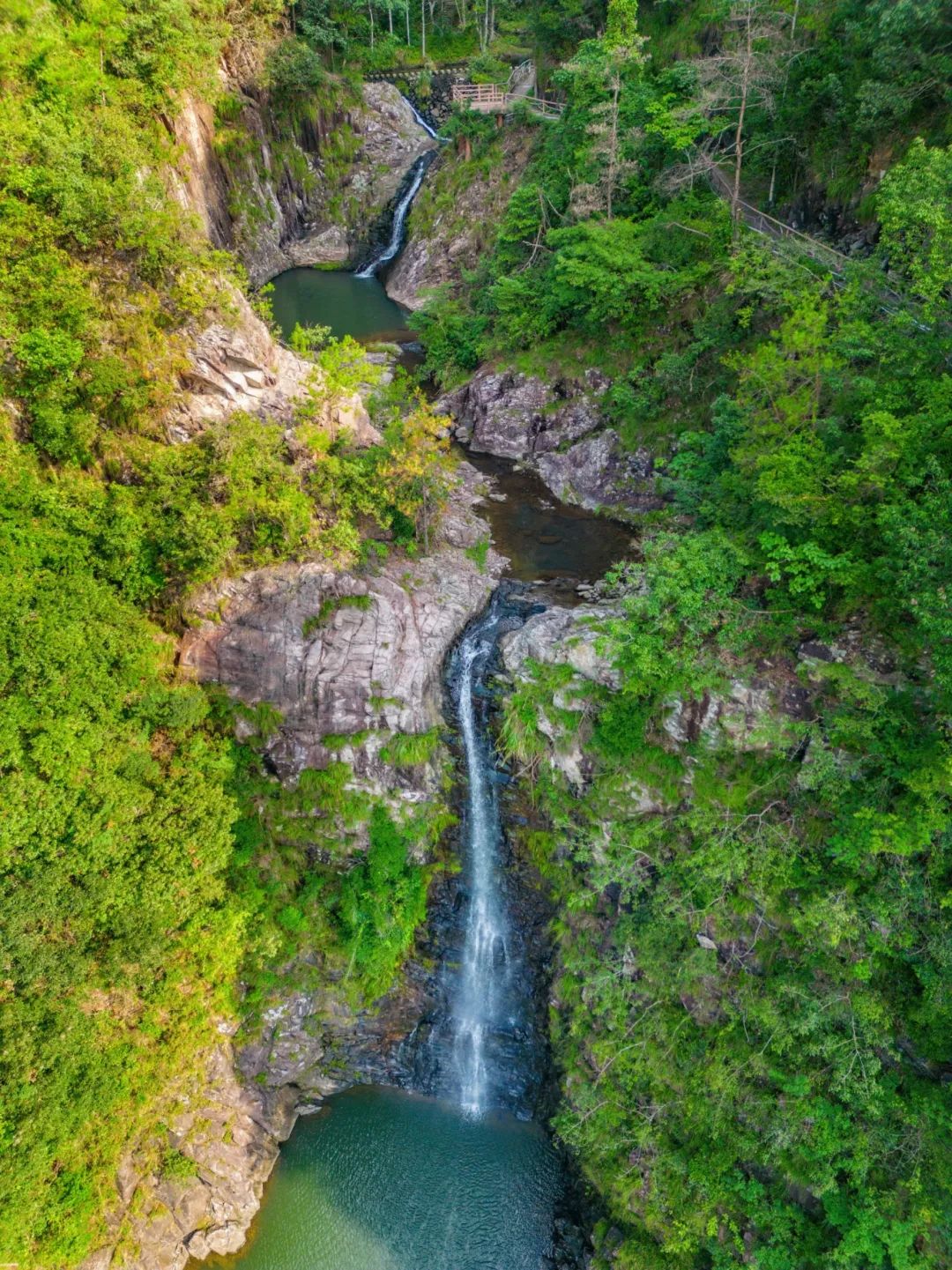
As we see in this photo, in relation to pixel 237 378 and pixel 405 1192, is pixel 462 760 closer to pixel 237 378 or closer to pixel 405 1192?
pixel 405 1192

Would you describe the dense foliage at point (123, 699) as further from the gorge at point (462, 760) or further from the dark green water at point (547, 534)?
the dark green water at point (547, 534)

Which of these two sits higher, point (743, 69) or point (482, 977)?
point (743, 69)

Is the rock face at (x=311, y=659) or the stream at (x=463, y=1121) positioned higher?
the rock face at (x=311, y=659)

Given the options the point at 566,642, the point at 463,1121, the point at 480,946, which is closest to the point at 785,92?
the point at 566,642

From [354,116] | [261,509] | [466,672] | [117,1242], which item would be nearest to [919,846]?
[466,672]

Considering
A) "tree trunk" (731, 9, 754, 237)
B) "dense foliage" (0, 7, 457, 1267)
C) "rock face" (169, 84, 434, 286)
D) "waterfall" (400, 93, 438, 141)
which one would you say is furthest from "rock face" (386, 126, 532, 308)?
"dense foliage" (0, 7, 457, 1267)

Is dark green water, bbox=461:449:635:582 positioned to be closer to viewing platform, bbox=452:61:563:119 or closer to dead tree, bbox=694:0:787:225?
dead tree, bbox=694:0:787:225

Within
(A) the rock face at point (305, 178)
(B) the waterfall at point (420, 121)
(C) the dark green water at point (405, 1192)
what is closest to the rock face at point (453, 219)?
(A) the rock face at point (305, 178)

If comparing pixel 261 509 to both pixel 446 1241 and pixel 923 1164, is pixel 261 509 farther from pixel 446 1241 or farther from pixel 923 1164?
pixel 923 1164
